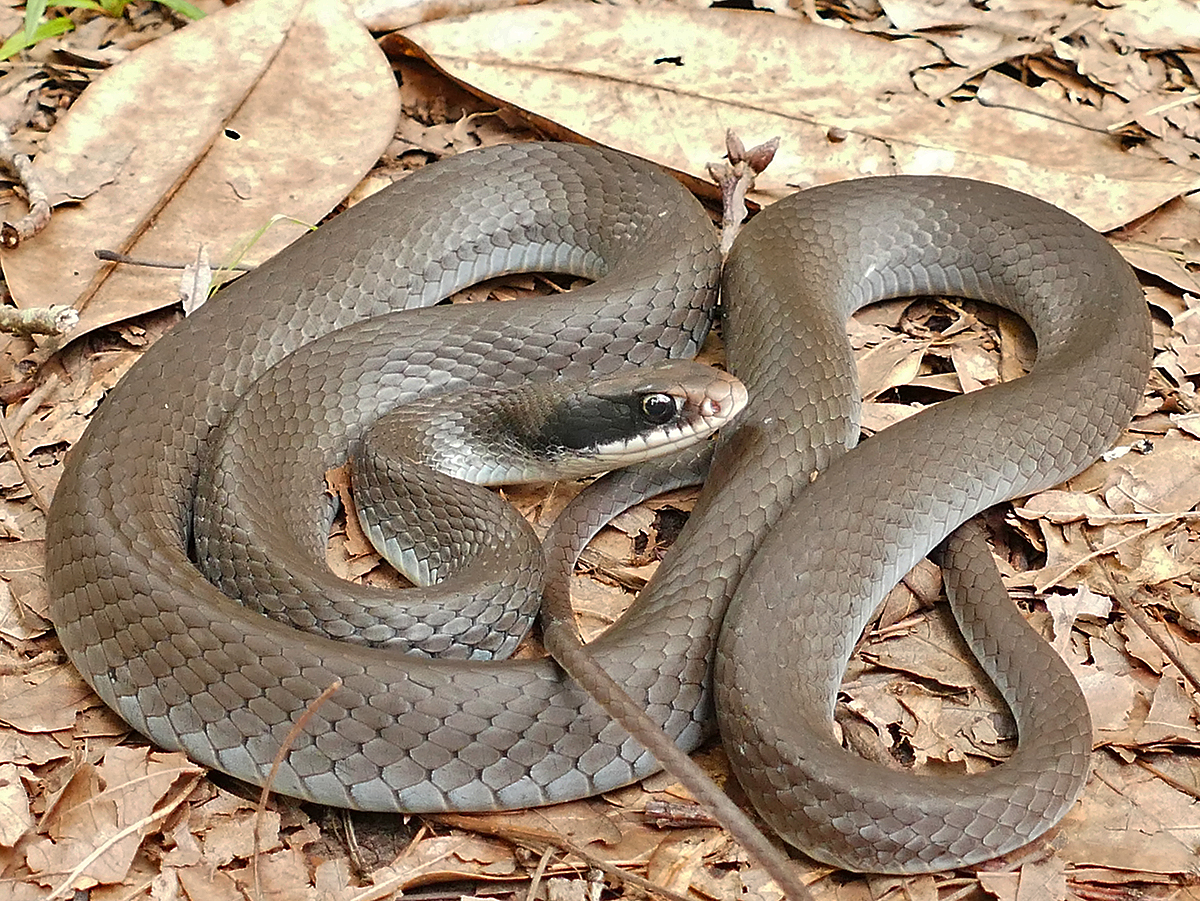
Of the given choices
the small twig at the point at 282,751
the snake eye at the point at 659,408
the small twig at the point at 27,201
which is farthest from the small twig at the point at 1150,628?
the small twig at the point at 27,201

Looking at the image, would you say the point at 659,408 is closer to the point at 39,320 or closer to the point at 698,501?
the point at 698,501

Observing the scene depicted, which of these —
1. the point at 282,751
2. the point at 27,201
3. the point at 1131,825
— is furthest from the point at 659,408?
the point at 27,201

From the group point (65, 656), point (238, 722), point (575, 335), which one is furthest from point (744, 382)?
point (65, 656)

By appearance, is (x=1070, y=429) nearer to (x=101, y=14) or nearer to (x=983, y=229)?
(x=983, y=229)

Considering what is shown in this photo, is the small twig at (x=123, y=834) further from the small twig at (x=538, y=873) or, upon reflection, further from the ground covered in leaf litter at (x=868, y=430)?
the small twig at (x=538, y=873)

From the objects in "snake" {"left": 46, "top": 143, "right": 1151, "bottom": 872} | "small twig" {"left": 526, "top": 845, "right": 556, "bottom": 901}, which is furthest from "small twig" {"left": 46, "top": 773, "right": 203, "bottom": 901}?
"small twig" {"left": 526, "top": 845, "right": 556, "bottom": 901}
